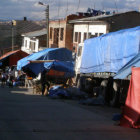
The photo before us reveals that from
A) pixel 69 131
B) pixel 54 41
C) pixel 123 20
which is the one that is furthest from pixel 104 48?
pixel 54 41

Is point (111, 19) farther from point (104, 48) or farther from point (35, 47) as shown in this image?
point (35, 47)

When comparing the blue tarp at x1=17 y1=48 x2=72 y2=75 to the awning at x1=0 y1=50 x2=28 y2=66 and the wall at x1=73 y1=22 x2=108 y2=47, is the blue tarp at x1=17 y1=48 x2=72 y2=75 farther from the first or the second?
the awning at x1=0 y1=50 x2=28 y2=66

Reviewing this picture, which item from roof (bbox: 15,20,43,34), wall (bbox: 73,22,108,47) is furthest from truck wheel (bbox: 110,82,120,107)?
roof (bbox: 15,20,43,34)

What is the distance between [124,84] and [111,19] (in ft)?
57.5

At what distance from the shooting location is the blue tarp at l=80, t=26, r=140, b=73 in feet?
55.9

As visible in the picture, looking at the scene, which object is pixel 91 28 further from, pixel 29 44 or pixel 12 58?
pixel 29 44

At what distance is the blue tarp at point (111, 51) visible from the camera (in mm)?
17047

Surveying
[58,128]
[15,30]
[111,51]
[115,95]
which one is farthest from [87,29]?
[15,30]

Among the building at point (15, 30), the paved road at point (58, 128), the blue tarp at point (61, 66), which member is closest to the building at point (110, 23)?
the blue tarp at point (61, 66)

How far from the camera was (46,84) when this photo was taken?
2711 cm

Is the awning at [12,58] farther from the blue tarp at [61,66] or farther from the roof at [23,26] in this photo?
the roof at [23,26]

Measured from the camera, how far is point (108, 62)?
64.6 feet

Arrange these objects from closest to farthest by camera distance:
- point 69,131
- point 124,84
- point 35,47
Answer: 1. point 69,131
2. point 124,84
3. point 35,47

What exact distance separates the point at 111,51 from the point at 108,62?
0.68m
